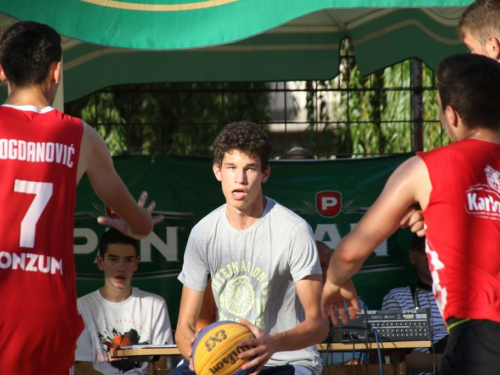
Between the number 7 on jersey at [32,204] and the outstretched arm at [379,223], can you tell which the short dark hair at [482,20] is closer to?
the outstretched arm at [379,223]

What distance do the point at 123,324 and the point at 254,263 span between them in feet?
8.05

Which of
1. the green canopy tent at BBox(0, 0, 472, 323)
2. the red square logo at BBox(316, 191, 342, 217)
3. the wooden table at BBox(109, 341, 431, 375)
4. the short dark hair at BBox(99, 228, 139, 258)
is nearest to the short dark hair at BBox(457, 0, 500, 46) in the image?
the wooden table at BBox(109, 341, 431, 375)

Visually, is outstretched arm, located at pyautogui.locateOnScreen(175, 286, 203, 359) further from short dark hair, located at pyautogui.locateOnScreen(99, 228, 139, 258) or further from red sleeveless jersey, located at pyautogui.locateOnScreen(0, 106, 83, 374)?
short dark hair, located at pyautogui.locateOnScreen(99, 228, 139, 258)

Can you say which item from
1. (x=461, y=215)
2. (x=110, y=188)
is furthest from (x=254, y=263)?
(x=461, y=215)

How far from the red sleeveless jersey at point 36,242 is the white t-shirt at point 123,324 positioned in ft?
10.4

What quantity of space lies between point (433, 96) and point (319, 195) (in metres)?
3.22

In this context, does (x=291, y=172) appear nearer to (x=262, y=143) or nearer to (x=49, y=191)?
(x=262, y=143)

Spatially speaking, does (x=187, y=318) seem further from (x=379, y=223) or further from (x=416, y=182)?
(x=416, y=182)

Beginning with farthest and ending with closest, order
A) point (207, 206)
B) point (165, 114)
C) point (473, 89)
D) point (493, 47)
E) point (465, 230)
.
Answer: point (165, 114), point (207, 206), point (493, 47), point (473, 89), point (465, 230)

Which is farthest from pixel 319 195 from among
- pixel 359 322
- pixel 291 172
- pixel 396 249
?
pixel 359 322

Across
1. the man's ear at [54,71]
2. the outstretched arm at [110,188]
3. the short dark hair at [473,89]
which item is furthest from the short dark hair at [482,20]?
the man's ear at [54,71]

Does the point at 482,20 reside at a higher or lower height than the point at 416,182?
higher

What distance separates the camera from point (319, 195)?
26.3 feet

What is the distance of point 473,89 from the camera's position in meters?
3.00
